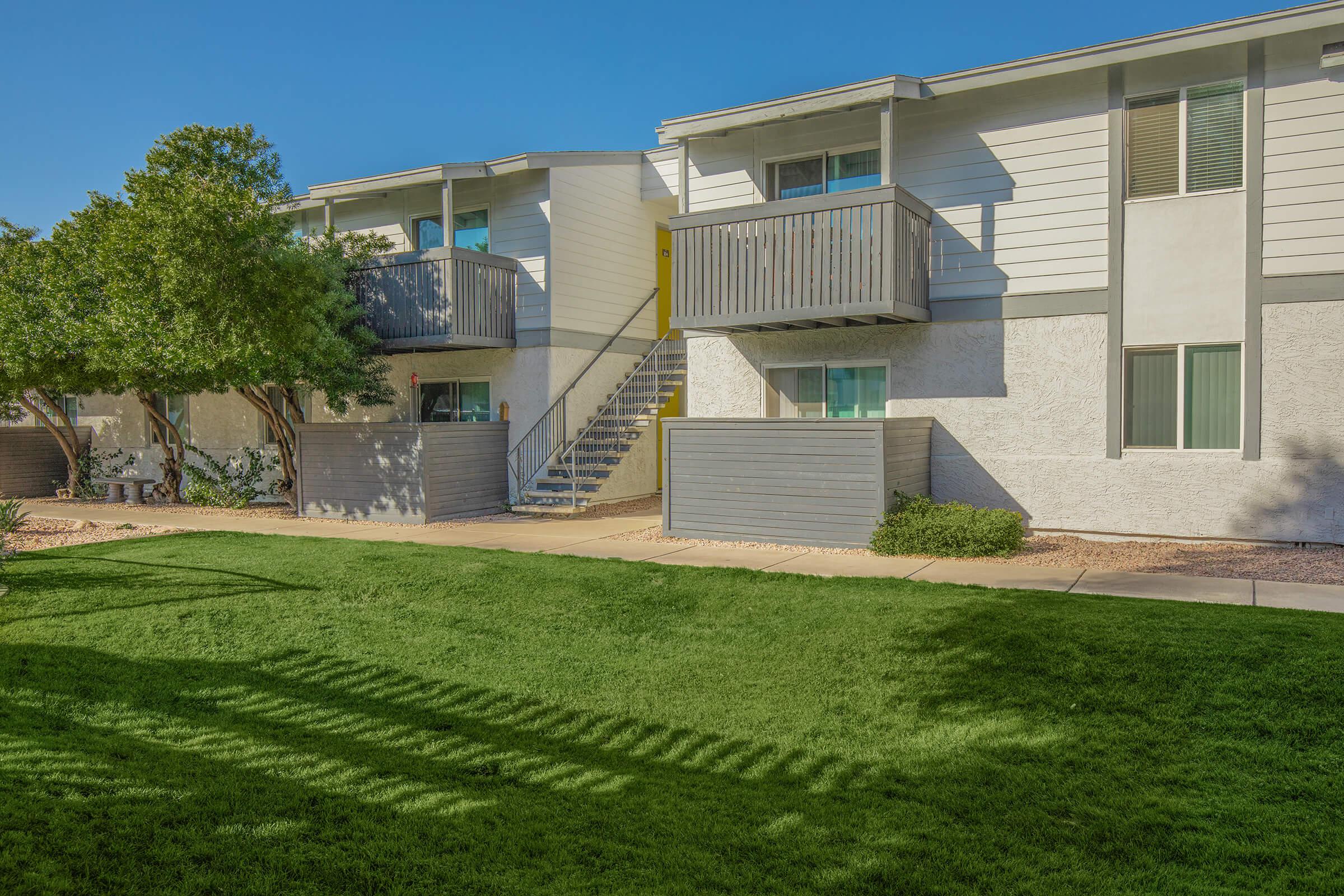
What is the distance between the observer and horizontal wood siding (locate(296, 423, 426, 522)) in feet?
46.5

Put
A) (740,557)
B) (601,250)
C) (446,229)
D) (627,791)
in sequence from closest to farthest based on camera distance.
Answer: (627,791) → (740,557) → (446,229) → (601,250)

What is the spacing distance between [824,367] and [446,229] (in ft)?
22.1

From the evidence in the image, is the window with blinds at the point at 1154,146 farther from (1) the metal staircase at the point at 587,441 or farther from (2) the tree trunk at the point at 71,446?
(2) the tree trunk at the point at 71,446

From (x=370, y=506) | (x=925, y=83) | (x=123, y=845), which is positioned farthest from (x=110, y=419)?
(x=123, y=845)

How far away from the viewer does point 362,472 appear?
578 inches

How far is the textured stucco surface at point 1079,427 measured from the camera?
10.2 meters

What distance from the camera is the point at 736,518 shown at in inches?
467

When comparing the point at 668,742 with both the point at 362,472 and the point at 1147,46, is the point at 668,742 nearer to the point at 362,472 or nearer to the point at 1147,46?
the point at 1147,46

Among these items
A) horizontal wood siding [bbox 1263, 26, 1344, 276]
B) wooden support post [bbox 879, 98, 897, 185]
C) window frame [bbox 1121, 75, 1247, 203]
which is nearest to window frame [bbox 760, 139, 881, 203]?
wooden support post [bbox 879, 98, 897, 185]

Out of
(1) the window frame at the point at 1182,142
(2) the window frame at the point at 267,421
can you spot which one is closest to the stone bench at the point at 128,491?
(2) the window frame at the point at 267,421

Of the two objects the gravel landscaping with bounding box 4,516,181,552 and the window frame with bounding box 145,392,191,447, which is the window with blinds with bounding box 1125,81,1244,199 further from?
the window frame with bounding box 145,392,191,447

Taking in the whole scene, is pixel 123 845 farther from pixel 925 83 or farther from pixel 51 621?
pixel 925 83

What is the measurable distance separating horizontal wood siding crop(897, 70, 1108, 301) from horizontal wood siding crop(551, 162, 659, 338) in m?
5.92

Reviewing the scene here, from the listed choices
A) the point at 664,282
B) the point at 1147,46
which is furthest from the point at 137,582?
the point at 1147,46
